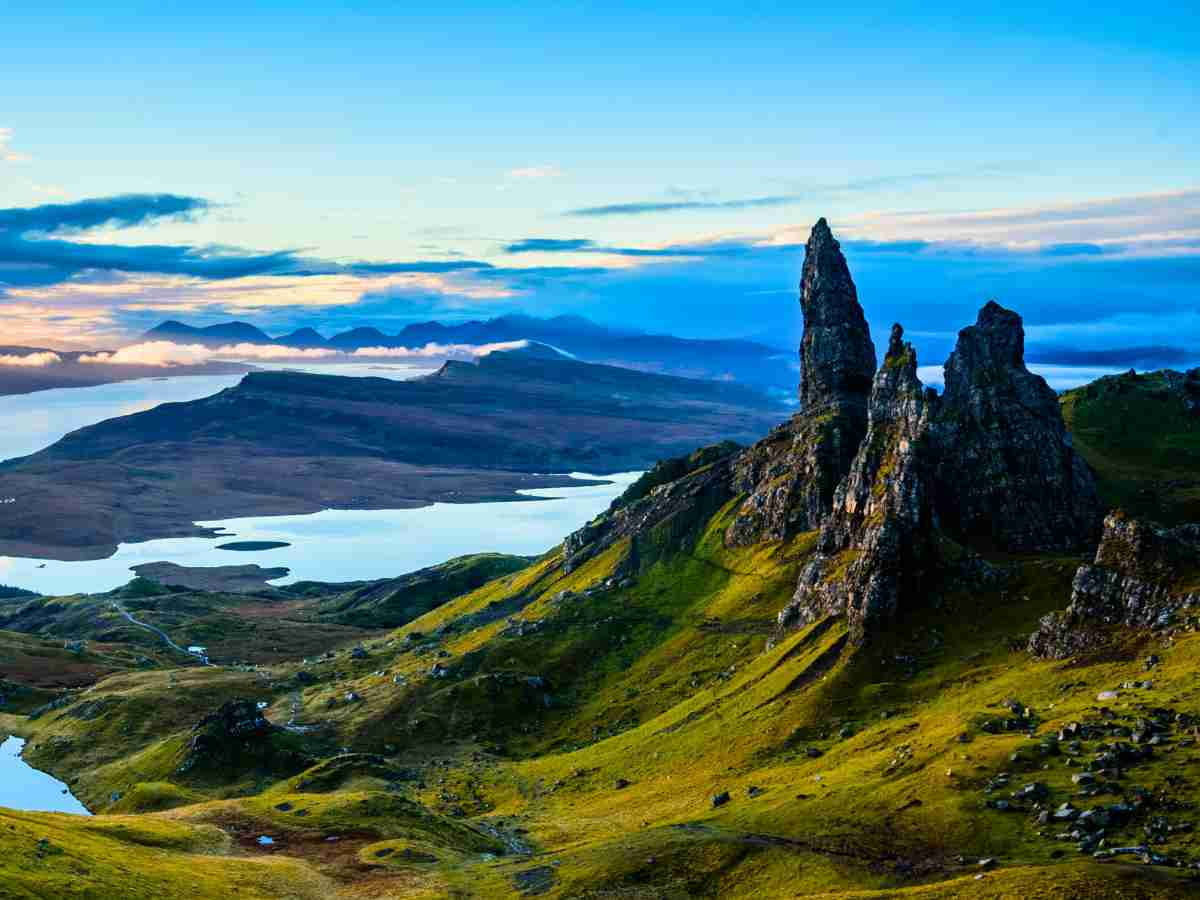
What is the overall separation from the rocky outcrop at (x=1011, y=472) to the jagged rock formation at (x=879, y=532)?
24.2 feet

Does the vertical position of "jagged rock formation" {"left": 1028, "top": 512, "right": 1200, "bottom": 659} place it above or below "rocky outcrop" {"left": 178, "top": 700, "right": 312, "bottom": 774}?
above

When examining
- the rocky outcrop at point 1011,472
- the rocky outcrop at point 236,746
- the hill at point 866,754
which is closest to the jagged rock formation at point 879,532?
the hill at point 866,754

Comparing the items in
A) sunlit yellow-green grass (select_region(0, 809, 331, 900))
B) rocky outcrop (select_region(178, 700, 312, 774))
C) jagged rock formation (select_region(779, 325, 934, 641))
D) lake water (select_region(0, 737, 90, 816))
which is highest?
jagged rock formation (select_region(779, 325, 934, 641))

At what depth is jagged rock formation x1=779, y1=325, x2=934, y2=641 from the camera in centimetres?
15962

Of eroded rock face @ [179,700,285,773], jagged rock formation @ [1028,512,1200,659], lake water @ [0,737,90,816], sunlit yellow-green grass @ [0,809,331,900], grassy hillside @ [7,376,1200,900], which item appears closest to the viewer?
grassy hillside @ [7,376,1200,900]

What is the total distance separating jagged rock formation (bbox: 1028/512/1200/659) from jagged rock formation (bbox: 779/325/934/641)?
88.1 feet

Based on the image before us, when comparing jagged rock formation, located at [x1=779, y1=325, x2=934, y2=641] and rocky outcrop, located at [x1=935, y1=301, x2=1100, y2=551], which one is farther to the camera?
rocky outcrop, located at [x1=935, y1=301, x2=1100, y2=551]

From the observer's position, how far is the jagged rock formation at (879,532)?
15962cm

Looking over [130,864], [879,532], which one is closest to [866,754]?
[879,532]

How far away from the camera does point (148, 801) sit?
165375 mm

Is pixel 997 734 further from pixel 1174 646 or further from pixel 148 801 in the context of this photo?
pixel 148 801

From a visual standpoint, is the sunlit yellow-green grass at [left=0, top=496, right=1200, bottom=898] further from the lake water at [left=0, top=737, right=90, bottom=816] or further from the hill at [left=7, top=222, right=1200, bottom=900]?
the lake water at [left=0, top=737, right=90, bottom=816]

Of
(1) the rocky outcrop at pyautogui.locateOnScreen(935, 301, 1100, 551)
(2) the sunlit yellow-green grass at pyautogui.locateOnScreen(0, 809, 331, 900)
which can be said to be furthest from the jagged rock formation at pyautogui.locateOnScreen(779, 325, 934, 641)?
(2) the sunlit yellow-green grass at pyautogui.locateOnScreen(0, 809, 331, 900)

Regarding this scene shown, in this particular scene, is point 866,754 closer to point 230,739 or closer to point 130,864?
point 130,864
